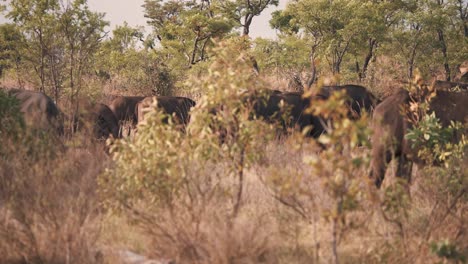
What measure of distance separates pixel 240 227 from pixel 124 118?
10.2m

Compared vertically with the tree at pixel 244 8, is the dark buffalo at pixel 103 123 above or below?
below

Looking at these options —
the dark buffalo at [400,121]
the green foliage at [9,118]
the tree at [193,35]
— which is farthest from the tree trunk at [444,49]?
the green foliage at [9,118]

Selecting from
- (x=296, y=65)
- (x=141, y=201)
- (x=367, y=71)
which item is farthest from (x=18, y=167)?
(x=296, y=65)

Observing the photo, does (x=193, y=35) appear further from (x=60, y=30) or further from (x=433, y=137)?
(x=433, y=137)

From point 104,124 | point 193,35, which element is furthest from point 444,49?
point 104,124

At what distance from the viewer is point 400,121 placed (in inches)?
277

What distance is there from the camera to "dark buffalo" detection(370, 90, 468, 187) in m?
6.94

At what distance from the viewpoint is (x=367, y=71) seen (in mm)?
24406

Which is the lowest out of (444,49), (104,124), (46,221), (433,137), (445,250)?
(46,221)

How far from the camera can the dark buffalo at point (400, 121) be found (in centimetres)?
694

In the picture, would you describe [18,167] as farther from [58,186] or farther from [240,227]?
[240,227]

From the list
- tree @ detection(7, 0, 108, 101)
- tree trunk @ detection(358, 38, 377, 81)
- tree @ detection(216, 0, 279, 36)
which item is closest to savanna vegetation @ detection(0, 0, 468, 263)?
tree @ detection(7, 0, 108, 101)

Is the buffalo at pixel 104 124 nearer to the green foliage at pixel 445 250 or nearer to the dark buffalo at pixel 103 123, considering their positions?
the dark buffalo at pixel 103 123

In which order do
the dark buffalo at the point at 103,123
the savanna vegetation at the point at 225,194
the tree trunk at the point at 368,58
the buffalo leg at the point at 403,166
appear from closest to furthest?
the savanna vegetation at the point at 225,194
the buffalo leg at the point at 403,166
the dark buffalo at the point at 103,123
the tree trunk at the point at 368,58
